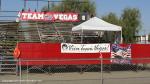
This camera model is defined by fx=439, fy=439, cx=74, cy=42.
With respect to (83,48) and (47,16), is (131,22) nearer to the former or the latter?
(47,16)

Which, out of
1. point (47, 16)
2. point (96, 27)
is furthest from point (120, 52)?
point (47, 16)

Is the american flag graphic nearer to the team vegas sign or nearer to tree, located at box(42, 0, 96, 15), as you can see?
the team vegas sign

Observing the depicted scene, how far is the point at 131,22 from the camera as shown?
65125 millimetres

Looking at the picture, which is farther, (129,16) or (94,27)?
(129,16)

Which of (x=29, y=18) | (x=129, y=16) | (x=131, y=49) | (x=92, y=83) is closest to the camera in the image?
(x=92, y=83)

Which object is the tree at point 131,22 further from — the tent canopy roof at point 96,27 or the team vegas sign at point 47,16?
the tent canopy roof at point 96,27

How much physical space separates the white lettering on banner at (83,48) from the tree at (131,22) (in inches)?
1429

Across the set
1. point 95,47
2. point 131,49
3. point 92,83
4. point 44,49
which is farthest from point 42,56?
point 92,83

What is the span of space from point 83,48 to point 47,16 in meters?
11.1

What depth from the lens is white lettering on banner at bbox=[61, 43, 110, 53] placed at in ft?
83.8

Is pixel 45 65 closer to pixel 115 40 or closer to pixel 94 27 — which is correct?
pixel 94 27

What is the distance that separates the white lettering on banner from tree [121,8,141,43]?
36302 millimetres

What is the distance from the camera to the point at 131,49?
2636cm

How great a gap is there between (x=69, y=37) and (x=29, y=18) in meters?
4.68
